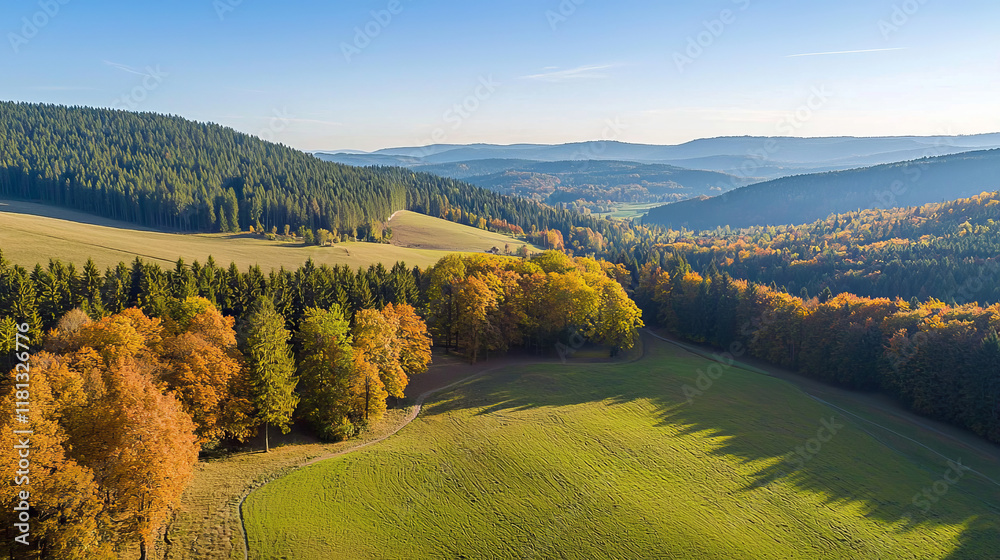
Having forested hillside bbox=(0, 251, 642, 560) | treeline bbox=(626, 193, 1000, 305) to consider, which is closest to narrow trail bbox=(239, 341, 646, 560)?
forested hillside bbox=(0, 251, 642, 560)

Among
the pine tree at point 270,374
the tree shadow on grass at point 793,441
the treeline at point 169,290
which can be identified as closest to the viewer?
the tree shadow on grass at point 793,441

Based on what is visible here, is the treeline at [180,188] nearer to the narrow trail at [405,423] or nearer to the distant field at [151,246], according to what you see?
the distant field at [151,246]

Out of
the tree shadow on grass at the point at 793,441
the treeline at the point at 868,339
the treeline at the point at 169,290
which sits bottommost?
the tree shadow on grass at the point at 793,441

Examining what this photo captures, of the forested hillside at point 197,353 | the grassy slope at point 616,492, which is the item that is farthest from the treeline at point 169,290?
the grassy slope at point 616,492

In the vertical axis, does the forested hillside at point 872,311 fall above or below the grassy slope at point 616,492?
above

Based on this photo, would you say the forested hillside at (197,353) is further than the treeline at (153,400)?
Yes

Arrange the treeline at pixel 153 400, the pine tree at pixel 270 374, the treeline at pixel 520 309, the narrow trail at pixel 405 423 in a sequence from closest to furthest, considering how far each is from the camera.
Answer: the treeline at pixel 153 400 < the narrow trail at pixel 405 423 < the pine tree at pixel 270 374 < the treeline at pixel 520 309

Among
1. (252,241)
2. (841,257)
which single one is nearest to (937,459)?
(841,257)
